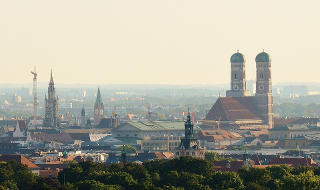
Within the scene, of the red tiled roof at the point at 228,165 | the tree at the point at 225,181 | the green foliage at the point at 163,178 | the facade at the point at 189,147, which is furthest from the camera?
the facade at the point at 189,147

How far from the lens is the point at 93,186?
92.6 meters

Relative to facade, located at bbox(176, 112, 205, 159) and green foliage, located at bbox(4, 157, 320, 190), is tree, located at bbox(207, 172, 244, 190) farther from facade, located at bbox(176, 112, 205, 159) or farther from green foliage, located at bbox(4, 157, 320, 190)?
facade, located at bbox(176, 112, 205, 159)

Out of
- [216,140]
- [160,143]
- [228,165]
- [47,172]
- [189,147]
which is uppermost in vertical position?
[189,147]


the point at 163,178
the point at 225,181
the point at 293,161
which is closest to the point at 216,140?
the point at 293,161

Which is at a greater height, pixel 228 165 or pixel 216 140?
pixel 216 140

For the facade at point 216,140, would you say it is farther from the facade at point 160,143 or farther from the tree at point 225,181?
the tree at point 225,181

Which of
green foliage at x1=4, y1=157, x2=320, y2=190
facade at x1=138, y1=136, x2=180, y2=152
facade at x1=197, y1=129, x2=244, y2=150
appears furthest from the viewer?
facade at x1=197, y1=129, x2=244, y2=150

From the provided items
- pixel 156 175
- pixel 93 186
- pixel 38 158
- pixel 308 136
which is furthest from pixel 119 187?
pixel 308 136

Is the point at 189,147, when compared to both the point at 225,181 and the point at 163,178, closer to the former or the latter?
the point at 163,178

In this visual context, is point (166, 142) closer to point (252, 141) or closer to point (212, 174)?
point (252, 141)

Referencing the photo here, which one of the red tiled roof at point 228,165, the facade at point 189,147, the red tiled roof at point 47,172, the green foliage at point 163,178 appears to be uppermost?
the facade at point 189,147

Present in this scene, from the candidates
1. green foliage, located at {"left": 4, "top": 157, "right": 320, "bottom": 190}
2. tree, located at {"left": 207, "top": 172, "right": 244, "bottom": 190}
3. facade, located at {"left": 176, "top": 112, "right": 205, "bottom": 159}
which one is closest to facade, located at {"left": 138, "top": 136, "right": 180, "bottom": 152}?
facade, located at {"left": 176, "top": 112, "right": 205, "bottom": 159}

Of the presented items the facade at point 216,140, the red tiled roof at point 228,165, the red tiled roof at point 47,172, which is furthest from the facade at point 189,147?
the facade at point 216,140

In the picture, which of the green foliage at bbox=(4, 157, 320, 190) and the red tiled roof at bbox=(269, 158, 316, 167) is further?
the red tiled roof at bbox=(269, 158, 316, 167)
